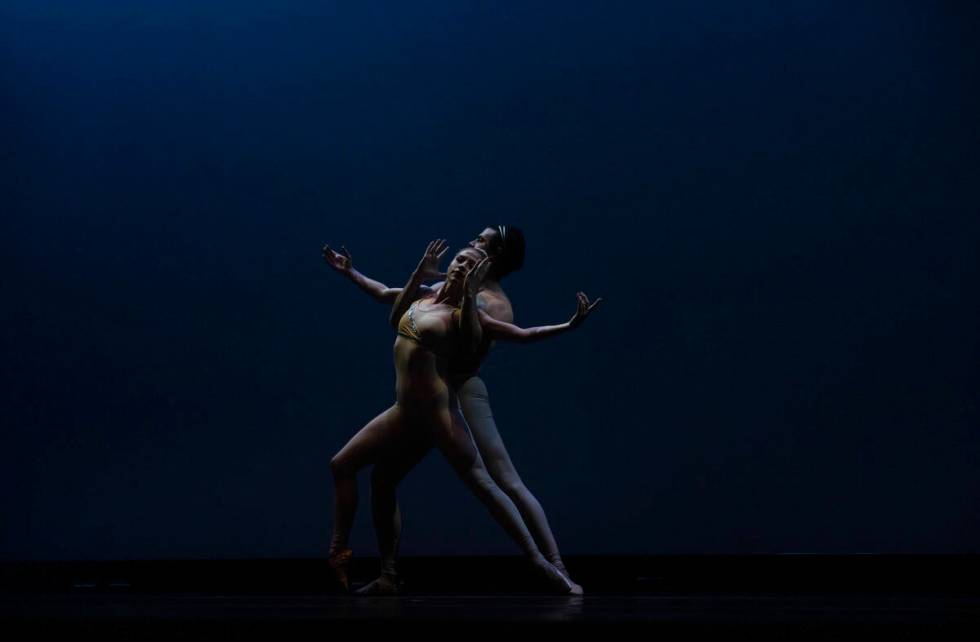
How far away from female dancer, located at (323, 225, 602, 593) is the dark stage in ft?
0.74

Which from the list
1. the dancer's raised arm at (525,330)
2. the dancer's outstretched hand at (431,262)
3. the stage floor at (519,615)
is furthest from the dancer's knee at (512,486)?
the dancer's outstretched hand at (431,262)

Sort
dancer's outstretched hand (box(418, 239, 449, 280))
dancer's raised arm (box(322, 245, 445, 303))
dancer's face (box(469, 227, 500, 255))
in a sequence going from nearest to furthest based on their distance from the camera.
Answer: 1. dancer's outstretched hand (box(418, 239, 449, 280))
2. dancer's face (box(469, 227, 500, 255))
3. dancer's raised arm (box(322, 245, 445, 303))

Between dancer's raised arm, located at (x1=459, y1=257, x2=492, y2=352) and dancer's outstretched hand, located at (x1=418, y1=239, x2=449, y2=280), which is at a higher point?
dancer's outstretched hand, located at (x1=418, y1=239, x2=449, y2=280)

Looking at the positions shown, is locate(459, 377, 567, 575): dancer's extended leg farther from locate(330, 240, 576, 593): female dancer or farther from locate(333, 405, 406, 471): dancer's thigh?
locate(333, 405, 406, 471): dancer's thigh

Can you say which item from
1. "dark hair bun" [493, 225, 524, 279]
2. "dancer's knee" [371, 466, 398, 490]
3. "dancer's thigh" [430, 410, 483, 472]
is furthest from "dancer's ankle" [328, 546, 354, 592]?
"dark hair bun" [493, 225, 524, 279]

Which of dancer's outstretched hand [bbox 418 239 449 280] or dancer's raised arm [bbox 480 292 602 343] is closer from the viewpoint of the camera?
dancer's raised arm [bbox 480 292 602 343]

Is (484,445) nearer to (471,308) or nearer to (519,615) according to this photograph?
(471,308)

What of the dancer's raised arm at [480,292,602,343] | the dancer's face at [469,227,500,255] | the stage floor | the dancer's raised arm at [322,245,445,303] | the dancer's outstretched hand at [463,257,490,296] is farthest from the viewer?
the dancer's raised arm at [322,245,445,303]

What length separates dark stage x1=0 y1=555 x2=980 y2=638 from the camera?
2189mm

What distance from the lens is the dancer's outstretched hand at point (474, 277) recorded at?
3.58 m

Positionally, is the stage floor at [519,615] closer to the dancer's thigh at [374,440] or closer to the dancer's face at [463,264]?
the dancer's thigh at [374,440]

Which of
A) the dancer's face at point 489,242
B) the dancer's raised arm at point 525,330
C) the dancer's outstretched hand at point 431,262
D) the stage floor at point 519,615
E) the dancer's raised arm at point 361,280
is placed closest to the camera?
the stage floor at point 519,615

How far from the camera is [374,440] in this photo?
372 cm

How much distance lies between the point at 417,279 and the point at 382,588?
1.11 meters
